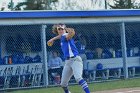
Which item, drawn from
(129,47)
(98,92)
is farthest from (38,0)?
(98,92)

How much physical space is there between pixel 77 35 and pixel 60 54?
1.09 m

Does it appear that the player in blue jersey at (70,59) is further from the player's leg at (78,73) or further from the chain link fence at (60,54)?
the chain link fence at (60,54)

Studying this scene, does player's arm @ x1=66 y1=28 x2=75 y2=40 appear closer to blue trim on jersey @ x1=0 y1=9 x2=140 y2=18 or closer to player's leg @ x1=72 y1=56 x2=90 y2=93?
player's leg @ x1=72 y1=56 x2=90 y2=93

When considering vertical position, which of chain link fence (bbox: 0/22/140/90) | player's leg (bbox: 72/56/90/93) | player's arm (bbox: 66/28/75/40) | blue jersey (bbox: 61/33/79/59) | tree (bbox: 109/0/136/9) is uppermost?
player's arm (bbox: 66/28/75/40)

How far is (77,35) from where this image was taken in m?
18.8

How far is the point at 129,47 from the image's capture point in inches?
800

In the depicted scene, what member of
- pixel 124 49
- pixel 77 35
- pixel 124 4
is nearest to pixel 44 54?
pixel 77 35

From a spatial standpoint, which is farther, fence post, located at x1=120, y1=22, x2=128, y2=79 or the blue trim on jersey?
fence post, located at x1=120, y1=22, x2=128, y2=79

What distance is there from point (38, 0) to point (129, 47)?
4043 cm

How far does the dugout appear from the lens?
17.1 m

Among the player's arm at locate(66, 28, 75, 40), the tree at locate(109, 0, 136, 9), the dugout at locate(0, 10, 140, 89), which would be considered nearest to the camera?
the player's arm at locate(66, 28, 75, 40)

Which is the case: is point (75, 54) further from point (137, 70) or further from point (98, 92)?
point (137, 70)

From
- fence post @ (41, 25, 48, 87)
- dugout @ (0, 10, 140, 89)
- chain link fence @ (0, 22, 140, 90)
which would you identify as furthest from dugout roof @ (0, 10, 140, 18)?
fence post @ (41, 25, 48, 87)

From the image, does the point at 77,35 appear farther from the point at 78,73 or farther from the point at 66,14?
the point at 78,73
